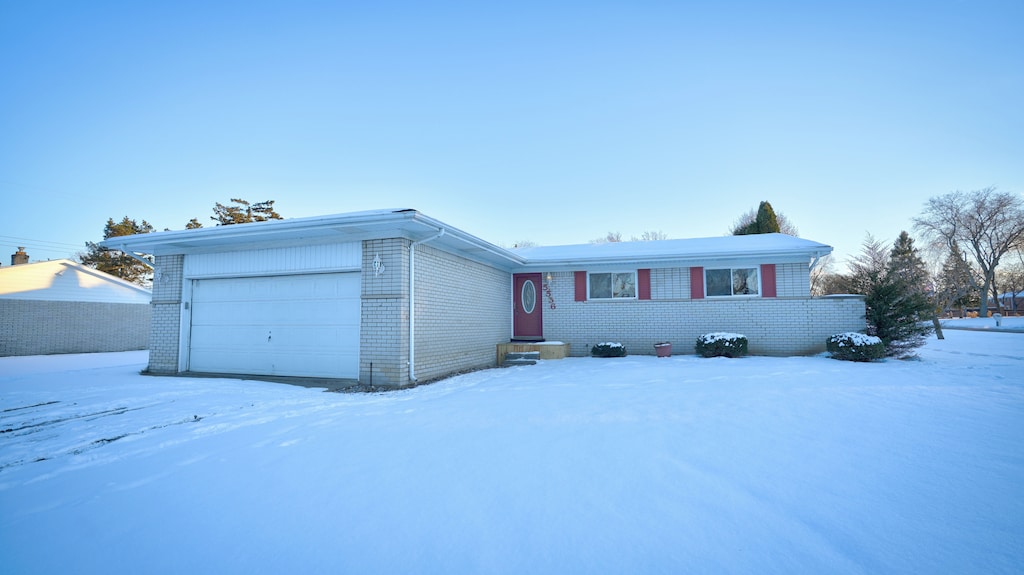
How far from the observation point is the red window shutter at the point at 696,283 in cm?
1279

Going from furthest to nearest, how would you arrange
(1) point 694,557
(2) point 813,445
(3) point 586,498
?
(2) point 813,445, (3) point 586,498, (1) point 694,557

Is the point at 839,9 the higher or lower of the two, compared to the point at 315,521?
higher

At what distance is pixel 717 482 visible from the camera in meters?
3.15

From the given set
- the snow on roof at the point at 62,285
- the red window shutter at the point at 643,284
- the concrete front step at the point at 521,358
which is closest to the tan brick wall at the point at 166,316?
the snow on roof at the point at 62,285

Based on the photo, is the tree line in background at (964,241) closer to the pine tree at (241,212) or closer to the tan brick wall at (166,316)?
the tan brick wall at (166,316)

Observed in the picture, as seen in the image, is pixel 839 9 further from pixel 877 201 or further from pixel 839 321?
pixel 877 201

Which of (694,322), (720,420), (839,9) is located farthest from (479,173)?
(720,420)

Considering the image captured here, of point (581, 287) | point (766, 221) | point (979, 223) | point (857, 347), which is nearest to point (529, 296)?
point (581, 287)

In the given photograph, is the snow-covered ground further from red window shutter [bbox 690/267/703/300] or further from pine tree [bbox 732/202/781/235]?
pine tree [bbox 732/202/781/235]

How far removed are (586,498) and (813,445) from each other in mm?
2505

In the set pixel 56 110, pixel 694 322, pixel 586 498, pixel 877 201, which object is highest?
pixel 56 110

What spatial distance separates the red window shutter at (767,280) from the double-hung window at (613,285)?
3.56 metres

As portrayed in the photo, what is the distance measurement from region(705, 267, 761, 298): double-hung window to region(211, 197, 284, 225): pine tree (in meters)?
27.3

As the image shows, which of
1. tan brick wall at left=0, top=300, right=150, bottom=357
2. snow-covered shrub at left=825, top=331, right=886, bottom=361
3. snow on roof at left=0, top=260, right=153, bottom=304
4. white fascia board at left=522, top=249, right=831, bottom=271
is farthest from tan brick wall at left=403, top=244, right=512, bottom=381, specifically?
tan brick wall at left=0, top=300, right=150, bottom=357
